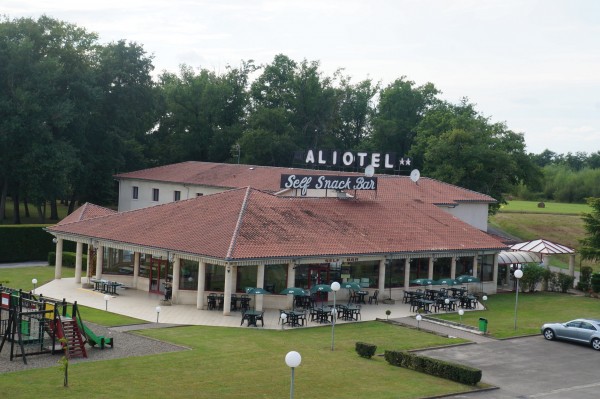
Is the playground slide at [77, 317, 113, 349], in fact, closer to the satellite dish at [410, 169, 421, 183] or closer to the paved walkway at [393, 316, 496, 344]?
the paved walkway at [393, 316, 496, 344]

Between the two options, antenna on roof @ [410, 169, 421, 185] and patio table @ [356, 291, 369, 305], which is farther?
antenna on roof @ [410, 169, 421, 185]

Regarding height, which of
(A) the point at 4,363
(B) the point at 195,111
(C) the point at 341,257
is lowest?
(A) the point at 4,363

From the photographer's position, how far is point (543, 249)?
5909 cm

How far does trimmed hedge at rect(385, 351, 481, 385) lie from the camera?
30703mm

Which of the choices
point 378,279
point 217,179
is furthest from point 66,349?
point 217,179

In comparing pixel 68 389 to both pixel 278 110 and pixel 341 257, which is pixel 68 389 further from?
pixel 278 110

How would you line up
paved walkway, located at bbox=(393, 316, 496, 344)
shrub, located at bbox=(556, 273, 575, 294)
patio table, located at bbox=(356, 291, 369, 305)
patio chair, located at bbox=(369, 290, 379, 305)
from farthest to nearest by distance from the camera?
shrub, located at bbox=(556, 273, 575, 294) → patio chair, located at bbox=(369, 290, 379, 305) → patio table, located at bbox=(356, 291, 369, 305) → paved walkway, located at bbox=(393, 316, 496, 344)

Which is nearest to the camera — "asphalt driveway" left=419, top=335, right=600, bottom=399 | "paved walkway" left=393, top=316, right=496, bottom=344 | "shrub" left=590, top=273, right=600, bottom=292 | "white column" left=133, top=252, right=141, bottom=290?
"asphalt driveway" left=419, top=335, right=600, bottom=399

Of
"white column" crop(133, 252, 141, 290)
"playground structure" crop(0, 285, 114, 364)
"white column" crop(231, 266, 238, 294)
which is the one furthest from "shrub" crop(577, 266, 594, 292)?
"playground structure" crop(0, 285, 114, 364)

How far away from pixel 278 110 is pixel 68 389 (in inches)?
2765

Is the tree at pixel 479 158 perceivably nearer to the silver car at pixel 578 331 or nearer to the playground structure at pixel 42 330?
the silver car at pixel 578 331

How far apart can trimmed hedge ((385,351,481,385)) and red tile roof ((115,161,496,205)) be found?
26.0m

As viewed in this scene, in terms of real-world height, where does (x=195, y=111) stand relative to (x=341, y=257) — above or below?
above

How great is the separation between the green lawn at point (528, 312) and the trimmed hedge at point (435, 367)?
925 centimetres
